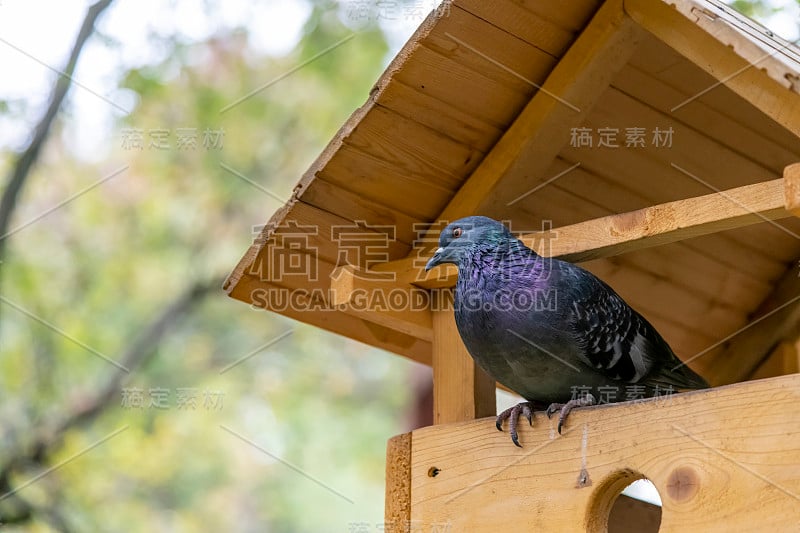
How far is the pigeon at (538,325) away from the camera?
2637 millimetres

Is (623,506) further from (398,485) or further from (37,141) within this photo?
(37,141)

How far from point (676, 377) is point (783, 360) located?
0.98 m

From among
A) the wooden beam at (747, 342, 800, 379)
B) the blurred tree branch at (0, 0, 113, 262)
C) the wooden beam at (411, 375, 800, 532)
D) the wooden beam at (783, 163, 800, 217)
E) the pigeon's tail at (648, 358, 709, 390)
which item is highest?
the blurred tree branch at (0, 0, 113, 262)

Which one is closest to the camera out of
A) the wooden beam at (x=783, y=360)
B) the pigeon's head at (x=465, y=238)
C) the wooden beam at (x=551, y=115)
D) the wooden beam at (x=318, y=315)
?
the pigeon's head at (x=465, y=238)

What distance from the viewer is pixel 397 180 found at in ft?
10.1

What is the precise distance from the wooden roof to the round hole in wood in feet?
2.08

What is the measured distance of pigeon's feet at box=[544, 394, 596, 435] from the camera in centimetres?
252

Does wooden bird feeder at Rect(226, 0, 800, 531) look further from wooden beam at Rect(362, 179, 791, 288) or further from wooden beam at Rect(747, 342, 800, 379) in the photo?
wooden beam at Rect(747, 342, 800, 379)

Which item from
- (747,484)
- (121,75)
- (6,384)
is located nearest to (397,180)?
(747,484)

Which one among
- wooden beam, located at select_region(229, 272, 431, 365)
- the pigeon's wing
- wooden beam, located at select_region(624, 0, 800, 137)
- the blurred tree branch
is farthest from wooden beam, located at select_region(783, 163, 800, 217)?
the blurred tree branch

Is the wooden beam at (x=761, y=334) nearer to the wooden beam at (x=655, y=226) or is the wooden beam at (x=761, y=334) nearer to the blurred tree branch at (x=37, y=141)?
the wooden beam at (x=655, y=226)

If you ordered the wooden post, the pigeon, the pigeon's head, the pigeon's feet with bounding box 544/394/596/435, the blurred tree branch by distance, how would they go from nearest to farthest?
the pigeon's feet with bounding box 544/394/596/435 → the pigeon → the pigeon's head → the wooden post → the blurred tree branch

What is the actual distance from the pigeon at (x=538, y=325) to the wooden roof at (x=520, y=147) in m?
0.16

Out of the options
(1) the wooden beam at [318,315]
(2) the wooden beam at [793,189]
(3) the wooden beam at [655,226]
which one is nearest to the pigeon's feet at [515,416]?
(3) the wooden beam at [655,226]
